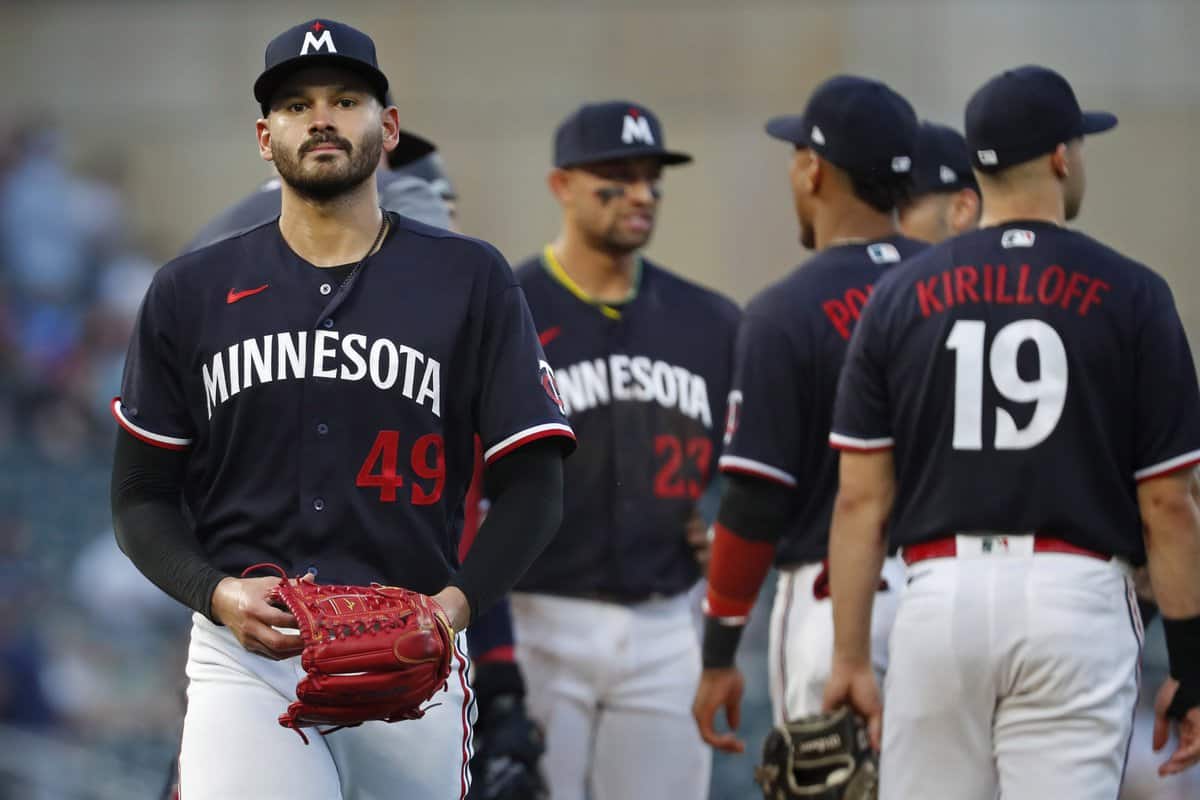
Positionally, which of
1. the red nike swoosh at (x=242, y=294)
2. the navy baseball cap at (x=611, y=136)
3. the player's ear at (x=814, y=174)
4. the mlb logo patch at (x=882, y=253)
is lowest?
the mlb logo patch at (x=882, y=253)

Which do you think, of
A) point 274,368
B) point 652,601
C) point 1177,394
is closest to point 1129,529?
point 1177,394

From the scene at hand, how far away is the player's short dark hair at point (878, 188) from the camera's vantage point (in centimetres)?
519

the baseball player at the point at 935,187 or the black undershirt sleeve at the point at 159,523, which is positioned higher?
the baseball player at the point at 935,187

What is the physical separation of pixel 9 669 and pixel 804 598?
644 centimetres

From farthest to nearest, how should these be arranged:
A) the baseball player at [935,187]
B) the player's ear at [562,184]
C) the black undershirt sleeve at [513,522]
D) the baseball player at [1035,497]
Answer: the player's ear at [562,184] → the baseball player at [935,187] → the baseball player at [1035,497] → the black undershirt sleeve at [513,522]

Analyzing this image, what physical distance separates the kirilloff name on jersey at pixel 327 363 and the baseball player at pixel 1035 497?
1.24 meters

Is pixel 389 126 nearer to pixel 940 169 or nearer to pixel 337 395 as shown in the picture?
pixel 337 395

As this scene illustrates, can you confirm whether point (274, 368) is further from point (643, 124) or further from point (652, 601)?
point (643, 124)

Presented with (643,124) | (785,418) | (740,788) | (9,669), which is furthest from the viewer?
(9,669)

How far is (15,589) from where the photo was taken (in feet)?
35.1

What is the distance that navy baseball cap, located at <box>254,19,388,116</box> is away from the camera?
348 cm

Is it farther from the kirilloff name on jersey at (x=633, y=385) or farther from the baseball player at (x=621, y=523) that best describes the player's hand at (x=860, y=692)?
the kirilloff name on jersey at (x=633, y=385)

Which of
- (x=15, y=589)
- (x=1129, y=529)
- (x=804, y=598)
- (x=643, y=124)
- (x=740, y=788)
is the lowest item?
(x=740, y=788)

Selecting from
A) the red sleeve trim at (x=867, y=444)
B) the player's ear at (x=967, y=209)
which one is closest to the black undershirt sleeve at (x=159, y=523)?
the red sleeve trim at (x=867, y=444)
